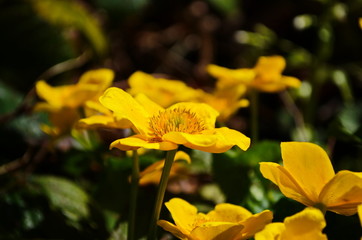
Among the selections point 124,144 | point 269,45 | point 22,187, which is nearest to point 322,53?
point 269,45

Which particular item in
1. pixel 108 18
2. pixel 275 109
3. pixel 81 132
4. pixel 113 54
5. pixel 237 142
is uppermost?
pixel 237 142

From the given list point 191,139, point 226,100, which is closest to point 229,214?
point 191,139

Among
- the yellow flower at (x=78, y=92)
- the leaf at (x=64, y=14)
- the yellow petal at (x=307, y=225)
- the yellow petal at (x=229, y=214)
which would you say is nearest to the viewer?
the yellow petal at (x=307, y=225)

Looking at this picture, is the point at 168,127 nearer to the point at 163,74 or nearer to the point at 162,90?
the point at 162,90

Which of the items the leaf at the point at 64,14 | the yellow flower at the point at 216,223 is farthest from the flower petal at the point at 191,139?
the leaf at the point at 64,14

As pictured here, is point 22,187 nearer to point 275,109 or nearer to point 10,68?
point 10,68

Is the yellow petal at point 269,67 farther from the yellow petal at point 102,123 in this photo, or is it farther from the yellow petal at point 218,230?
the yellow petal at point 218,230
